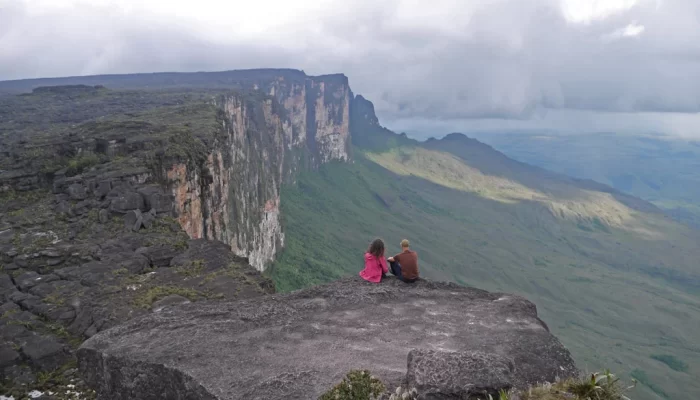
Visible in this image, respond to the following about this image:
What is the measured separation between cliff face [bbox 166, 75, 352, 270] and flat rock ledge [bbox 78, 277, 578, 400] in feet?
68.2

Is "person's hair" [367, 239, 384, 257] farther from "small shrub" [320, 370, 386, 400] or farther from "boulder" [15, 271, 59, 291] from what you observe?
"boulder" [15, 271, 59, 291]

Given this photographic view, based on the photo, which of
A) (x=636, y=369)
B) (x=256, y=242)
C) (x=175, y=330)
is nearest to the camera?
(x=175, y=330)

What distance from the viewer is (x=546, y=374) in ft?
36.5

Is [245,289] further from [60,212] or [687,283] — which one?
[687,283]

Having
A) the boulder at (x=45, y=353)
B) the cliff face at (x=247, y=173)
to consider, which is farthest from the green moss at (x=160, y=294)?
the cliff face at (x=247, y=173)

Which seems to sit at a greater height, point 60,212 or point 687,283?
point 60,212

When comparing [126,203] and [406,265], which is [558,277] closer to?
[126,203]

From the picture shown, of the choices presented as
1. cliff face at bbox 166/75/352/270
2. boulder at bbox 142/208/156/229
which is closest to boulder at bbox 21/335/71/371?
boulder at bbox 142/208/156/229

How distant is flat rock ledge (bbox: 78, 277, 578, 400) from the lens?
10.1 m

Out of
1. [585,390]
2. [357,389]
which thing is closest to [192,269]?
[357,389]

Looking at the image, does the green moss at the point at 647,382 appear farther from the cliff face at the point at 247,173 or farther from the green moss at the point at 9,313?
the green moss at the point at 9,313

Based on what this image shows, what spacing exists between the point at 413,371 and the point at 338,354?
8.79 ft

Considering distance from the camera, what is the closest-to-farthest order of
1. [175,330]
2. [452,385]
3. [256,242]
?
[452,385]
[175,330]
[256,242]

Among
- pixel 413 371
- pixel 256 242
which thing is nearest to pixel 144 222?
pixel 413 371
